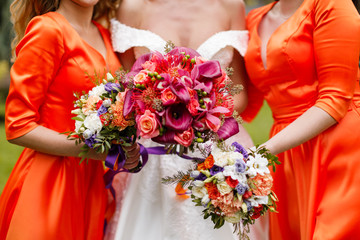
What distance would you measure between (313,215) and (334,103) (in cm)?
73

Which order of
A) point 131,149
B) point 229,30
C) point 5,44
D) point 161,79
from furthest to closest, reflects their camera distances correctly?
point 5,44 → point 229,30 → point 131,149 → point 161,79

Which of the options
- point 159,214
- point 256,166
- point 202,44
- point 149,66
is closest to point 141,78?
point 149,66

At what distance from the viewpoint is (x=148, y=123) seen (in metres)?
2.47

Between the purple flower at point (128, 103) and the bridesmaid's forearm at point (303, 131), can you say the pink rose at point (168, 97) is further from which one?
the bridesmaid's forearm at point (303, 131)

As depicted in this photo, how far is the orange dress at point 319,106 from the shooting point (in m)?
3.03

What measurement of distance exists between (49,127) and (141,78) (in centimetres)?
96

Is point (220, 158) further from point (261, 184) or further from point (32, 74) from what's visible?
point (32, 74)

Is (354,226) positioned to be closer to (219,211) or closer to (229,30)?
(219,211)

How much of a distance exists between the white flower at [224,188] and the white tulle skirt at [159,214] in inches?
32.1

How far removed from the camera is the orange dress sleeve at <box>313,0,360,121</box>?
3.03 metres

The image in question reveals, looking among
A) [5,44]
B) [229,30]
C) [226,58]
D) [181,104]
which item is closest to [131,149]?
[181,104]

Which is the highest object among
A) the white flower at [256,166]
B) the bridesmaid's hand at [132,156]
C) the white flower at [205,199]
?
the white flower at [256,166]

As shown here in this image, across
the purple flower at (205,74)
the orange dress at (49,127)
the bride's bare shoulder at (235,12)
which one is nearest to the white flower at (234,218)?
the purple flower at (205,74)

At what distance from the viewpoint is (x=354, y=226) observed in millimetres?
3006
